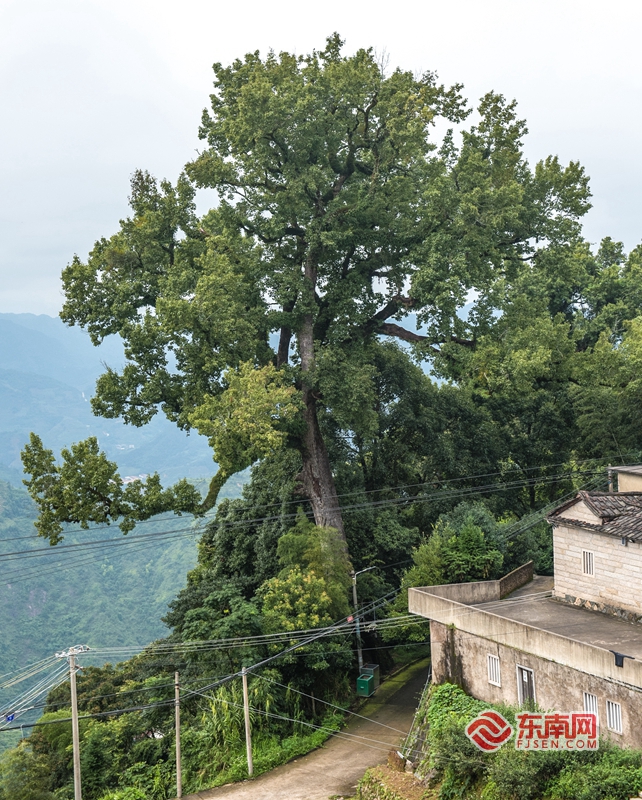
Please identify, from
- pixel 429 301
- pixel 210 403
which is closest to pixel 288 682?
pixel 210 403

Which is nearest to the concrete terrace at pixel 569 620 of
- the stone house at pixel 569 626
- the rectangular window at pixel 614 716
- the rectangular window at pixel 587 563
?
the stone house at pixel 569 626

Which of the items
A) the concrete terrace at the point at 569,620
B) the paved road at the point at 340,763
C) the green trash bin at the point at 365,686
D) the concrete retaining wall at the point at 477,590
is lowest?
the paved road at the point at 340,763

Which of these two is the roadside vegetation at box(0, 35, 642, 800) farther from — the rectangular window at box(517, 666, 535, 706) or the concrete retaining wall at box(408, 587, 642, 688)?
the rectangular window at box(517, 666, 535, 706)

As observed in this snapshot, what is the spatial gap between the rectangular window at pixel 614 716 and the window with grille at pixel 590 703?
28cm

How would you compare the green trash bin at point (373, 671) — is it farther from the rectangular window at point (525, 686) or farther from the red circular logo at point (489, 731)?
the red circular logo at point (489, 731)

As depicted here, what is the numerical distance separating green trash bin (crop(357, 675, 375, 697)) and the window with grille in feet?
37.7

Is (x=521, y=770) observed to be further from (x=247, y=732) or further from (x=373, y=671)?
(x=373, y=671)

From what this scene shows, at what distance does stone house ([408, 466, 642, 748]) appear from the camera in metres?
15.8

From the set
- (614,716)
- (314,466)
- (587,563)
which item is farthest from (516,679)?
(314,466)

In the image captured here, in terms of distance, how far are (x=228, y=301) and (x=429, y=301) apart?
7.13m

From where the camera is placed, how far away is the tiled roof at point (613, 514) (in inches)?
749

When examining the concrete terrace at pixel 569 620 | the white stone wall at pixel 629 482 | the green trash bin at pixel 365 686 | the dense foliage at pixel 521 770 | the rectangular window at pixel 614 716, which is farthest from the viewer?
the green trash bin at pixel 365 686

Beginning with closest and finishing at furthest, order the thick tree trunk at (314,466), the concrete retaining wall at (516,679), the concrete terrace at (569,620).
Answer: the concrete retaining wall at (516,679) → the concrete terrace at (569,620) → the thick tree trunk at (314,466)

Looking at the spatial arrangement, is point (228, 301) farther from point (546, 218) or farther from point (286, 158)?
point (546, 218)
